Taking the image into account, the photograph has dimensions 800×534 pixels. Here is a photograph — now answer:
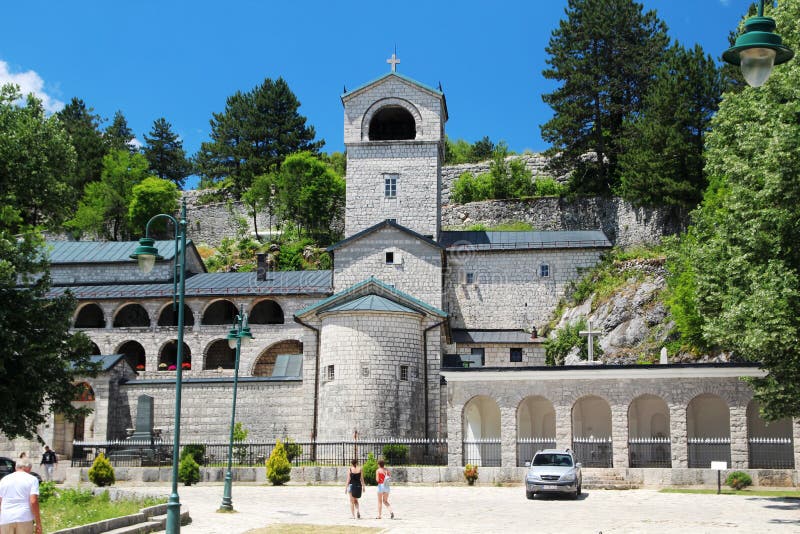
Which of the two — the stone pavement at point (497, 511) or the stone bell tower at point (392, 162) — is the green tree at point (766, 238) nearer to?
the stone pavement at point (497, 511)

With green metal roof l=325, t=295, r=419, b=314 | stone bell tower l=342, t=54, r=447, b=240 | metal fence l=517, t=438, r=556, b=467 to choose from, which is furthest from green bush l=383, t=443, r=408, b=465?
stone bell tower l=342, t=54, r=447, b=240

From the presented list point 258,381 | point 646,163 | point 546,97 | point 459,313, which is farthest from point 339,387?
point 546,97

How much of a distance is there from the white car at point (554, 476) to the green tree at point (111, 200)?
47.2 metres

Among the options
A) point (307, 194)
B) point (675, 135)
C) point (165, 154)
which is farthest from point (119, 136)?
point (675, 135)

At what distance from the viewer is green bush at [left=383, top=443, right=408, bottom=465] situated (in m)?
30.3

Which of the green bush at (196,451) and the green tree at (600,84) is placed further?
the green tree at (600,84)

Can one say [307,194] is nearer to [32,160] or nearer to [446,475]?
[446,475]

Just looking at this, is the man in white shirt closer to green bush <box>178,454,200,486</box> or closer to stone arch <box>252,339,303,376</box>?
green bush <box>178,454,200,486</box>

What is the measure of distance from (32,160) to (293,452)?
14530 millimetres

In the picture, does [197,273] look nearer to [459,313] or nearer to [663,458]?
[459,313]

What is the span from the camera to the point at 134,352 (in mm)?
50562

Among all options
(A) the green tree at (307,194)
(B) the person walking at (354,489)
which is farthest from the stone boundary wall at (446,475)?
(A) the green tree at (307,194)

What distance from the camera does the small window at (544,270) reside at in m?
46.6

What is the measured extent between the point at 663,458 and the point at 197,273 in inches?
1271
